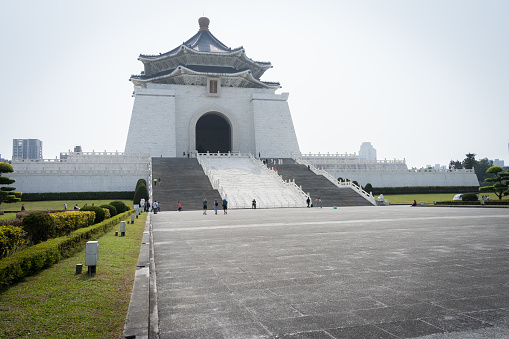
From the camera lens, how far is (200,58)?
131 ft

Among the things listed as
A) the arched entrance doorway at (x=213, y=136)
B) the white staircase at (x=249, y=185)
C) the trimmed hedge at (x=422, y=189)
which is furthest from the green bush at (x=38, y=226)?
the arched entrance doorway at (x=213, y=136)

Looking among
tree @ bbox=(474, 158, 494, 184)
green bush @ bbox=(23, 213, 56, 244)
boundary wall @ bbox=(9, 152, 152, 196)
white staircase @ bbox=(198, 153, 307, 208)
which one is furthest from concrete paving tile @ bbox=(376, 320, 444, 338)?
tree @ bbox=(474, 158, 494, 184)

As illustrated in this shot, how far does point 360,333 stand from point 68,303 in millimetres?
2546

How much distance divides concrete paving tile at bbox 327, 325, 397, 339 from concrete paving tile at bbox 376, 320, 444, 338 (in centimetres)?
7

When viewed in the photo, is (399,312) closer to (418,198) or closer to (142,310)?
(142,310)

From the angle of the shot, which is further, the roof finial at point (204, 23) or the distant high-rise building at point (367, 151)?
the distant high-rise building at point (367, 151)

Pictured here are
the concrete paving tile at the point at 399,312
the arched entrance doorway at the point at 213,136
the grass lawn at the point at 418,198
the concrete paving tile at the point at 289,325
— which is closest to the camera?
A: the concrete paving tile at the point at 289,325

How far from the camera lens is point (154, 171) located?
27.9m

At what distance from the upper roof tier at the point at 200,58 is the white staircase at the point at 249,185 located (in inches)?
483

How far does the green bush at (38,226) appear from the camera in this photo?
22.2ft

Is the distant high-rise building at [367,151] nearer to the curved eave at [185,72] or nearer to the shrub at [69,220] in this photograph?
the curved eave at [185,72]

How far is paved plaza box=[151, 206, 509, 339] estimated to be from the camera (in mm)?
3168

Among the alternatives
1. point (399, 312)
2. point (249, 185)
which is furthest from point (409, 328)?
point (249, 185)

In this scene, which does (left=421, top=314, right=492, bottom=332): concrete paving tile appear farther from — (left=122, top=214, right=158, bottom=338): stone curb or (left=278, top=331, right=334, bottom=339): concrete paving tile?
(left=122, top=214, right=158, bottom=338): stone curb
